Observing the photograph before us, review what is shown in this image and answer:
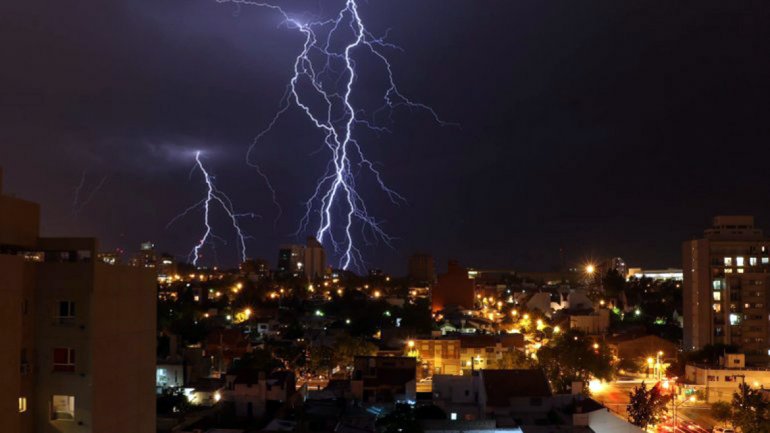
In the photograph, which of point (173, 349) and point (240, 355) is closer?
point (173, 349)

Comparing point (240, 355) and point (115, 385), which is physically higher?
point (115, 385)

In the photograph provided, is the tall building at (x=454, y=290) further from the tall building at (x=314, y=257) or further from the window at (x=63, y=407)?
the window at (x=63, y=407)

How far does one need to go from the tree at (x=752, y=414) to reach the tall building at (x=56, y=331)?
16.2m

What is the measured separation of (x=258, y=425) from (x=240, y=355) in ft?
40.3

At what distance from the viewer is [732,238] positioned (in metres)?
34.5

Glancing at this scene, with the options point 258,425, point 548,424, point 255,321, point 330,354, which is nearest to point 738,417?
point 548,424

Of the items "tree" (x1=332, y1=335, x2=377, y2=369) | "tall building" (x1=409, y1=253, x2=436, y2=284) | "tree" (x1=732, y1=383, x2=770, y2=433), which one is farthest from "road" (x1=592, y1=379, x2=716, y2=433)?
"tall building" (x1=409, y1=253, x2=436, y2=284)

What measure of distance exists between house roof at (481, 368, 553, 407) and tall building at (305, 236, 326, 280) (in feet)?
248

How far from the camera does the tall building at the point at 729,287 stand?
1300 inches

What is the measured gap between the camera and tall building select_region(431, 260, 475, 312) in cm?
5284

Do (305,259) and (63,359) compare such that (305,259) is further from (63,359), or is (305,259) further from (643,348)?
(63,359)

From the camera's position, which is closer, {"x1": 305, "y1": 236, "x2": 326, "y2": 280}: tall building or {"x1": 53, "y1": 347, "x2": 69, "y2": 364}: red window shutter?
{"x1": 53, "y1": 347, "x2": 69, "y2": 364}: red window shutter

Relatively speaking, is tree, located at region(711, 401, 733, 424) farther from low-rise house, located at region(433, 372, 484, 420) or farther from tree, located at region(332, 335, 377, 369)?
tree, located at region(332, 335, 377, 369)

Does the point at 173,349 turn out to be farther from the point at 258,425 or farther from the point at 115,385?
the point at 115,385
